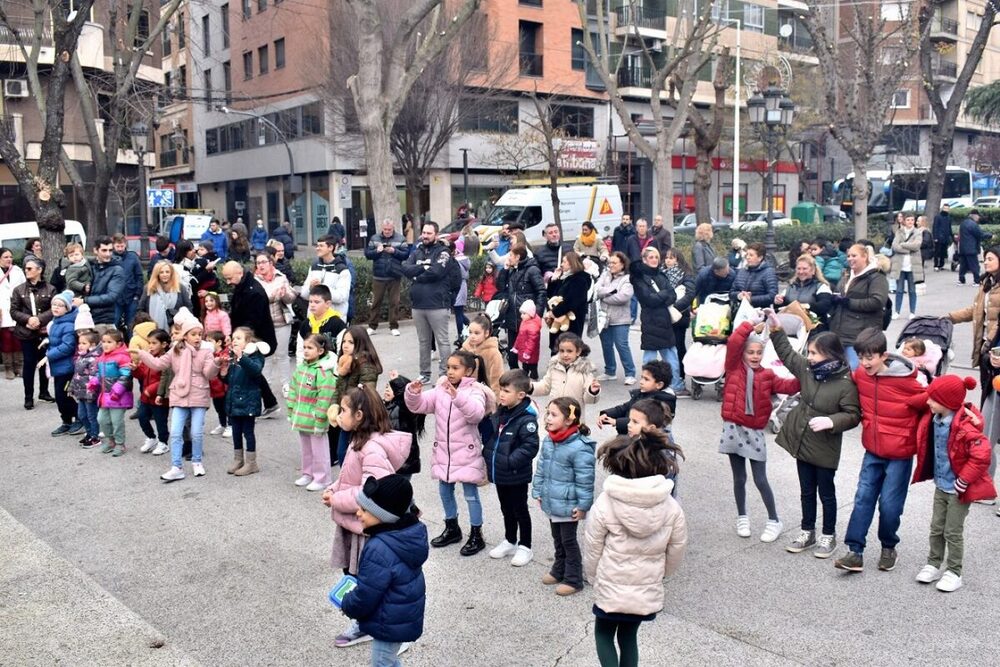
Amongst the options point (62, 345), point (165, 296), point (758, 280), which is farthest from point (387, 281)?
point (758, 280)

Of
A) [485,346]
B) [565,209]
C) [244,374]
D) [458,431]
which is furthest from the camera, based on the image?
[565,209]

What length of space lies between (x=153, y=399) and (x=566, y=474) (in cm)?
475

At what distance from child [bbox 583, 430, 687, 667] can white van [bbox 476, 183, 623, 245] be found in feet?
85.4

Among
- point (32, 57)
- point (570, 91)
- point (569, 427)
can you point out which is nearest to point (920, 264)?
point (569, 427)

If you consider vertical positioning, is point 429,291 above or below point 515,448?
above

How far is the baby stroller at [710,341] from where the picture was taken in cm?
1003

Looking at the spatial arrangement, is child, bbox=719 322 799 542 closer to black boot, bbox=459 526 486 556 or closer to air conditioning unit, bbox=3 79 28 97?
black boot, bbox=459 526 486 556

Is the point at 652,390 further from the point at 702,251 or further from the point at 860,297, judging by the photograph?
the point at 702,251

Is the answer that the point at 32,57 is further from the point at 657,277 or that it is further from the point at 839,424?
the point at 839,424

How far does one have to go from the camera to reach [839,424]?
20.1 feet

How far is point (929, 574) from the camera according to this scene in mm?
5965

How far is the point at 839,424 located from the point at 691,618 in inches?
60.3

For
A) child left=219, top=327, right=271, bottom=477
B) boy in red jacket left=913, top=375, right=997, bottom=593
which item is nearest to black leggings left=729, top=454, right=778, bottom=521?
boy in red jacket left=913, top=375, right=997, bottom=593

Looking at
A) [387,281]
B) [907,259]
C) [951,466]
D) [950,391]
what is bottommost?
[951,466]
